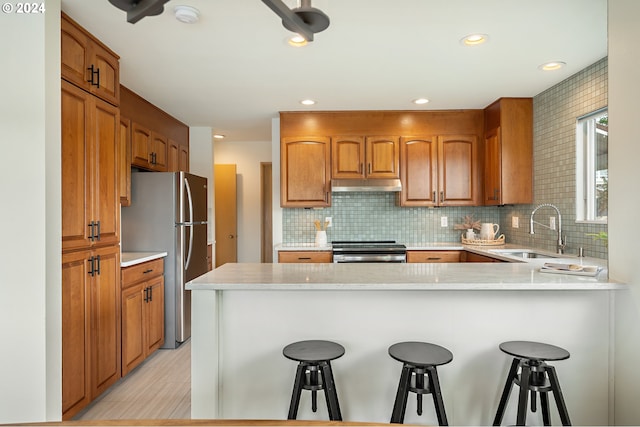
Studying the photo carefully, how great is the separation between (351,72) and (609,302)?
2.22m

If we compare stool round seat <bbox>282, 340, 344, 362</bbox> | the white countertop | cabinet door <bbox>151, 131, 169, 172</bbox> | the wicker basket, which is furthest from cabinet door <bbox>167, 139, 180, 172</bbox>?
the wicker basket

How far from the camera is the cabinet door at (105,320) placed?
2359 millimetres

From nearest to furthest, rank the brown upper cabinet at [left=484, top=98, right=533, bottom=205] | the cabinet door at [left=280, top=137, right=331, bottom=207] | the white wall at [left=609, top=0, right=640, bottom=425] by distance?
the white wall at [left=609, top=0, right=640, bottom=425]
the brown upper cabinet at [left=484, top=98, right=533, bottom=205]
the cabinet door at [left=280, top=137, right=331, bottom=207]

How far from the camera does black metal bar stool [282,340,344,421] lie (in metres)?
1.64

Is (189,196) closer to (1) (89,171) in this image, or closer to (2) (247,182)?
(1) (89,171)

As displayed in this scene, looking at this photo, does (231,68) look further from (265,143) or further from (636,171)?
(265,143)

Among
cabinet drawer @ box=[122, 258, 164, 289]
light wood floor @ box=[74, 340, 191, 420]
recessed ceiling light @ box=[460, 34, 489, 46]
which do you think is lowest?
light wood floor @ box=[74, 340, 191, 420]

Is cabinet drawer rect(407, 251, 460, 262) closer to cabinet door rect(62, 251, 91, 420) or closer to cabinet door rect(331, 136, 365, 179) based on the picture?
cabinet door rect(331, 136, 365, 179)

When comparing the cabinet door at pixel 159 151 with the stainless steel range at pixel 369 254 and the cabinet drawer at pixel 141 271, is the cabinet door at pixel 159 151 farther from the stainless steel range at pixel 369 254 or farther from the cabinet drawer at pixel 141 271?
the stainless steel range at pixel 369 254

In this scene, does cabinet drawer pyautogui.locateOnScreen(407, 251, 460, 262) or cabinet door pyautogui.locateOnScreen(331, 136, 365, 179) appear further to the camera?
cabinet door pyautogui.locateOnScreen(331, 136, 365, 179)

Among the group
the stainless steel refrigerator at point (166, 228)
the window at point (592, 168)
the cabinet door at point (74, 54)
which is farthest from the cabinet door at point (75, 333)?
the window at point (592, 168)

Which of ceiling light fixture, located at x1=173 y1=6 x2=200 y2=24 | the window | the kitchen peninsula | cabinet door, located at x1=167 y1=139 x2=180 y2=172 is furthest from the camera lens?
cabinet door, located at x1=167 y1=139 x2=180 y2=172
